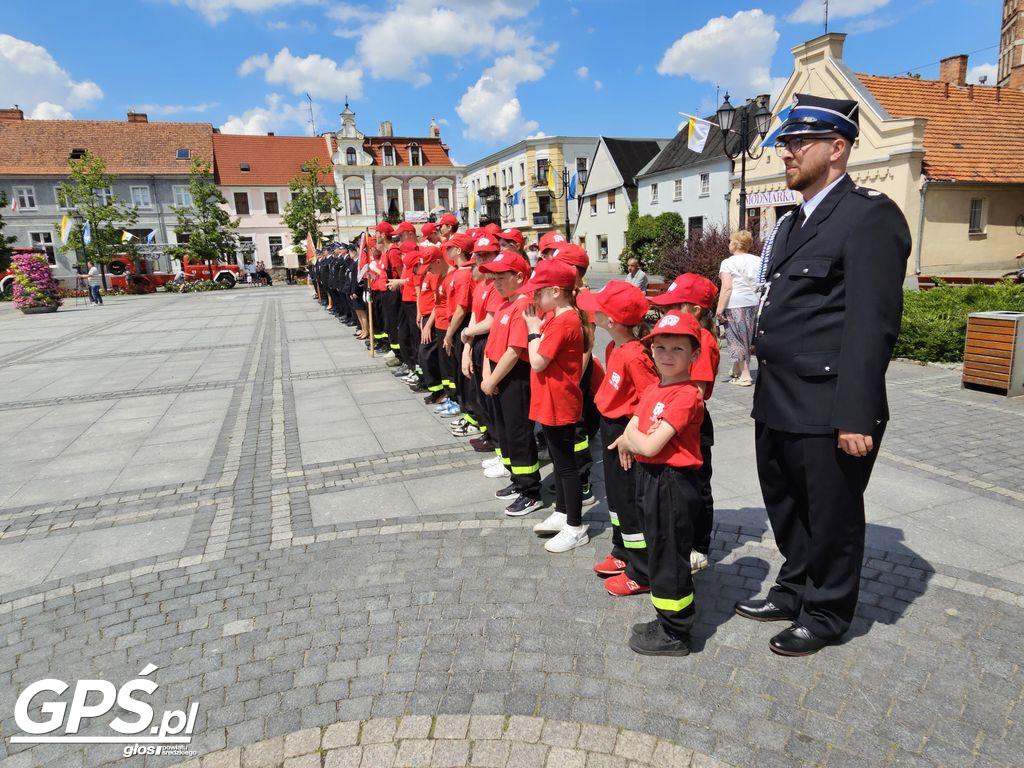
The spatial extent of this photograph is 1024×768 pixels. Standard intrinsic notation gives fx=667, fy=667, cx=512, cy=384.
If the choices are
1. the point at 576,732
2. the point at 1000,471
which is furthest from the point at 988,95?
the point at 576,732

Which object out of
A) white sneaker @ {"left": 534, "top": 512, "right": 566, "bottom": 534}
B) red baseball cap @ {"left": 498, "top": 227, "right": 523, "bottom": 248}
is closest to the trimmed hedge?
red baseball cap @ {"left": 498, "top": 227, "right": 523, "bottom": 248}

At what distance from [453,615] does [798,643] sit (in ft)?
5.41

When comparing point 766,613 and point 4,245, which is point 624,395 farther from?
point 4,245

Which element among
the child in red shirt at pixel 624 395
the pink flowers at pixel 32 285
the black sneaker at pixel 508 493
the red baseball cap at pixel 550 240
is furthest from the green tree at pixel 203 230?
the child in red shirt at pixel 624 395

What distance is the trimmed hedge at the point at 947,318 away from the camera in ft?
29.6

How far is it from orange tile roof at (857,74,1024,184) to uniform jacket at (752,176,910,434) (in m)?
24.5

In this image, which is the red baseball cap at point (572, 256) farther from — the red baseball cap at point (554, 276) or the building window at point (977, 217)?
the building window at point (977, 217)

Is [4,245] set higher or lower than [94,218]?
lower

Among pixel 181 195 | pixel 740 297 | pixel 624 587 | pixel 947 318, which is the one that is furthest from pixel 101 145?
pixel 624 587

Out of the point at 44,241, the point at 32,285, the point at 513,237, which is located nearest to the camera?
the point at 513,237

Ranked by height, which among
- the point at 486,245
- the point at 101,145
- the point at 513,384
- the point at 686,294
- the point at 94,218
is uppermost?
the point at 101,145

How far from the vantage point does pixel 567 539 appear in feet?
13.6

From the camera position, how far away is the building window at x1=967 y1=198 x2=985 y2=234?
78.3 feet

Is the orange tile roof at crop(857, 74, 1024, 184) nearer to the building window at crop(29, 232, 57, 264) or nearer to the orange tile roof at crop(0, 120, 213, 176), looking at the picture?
the orange tile roof at crop(0, 120, 213, 176)
